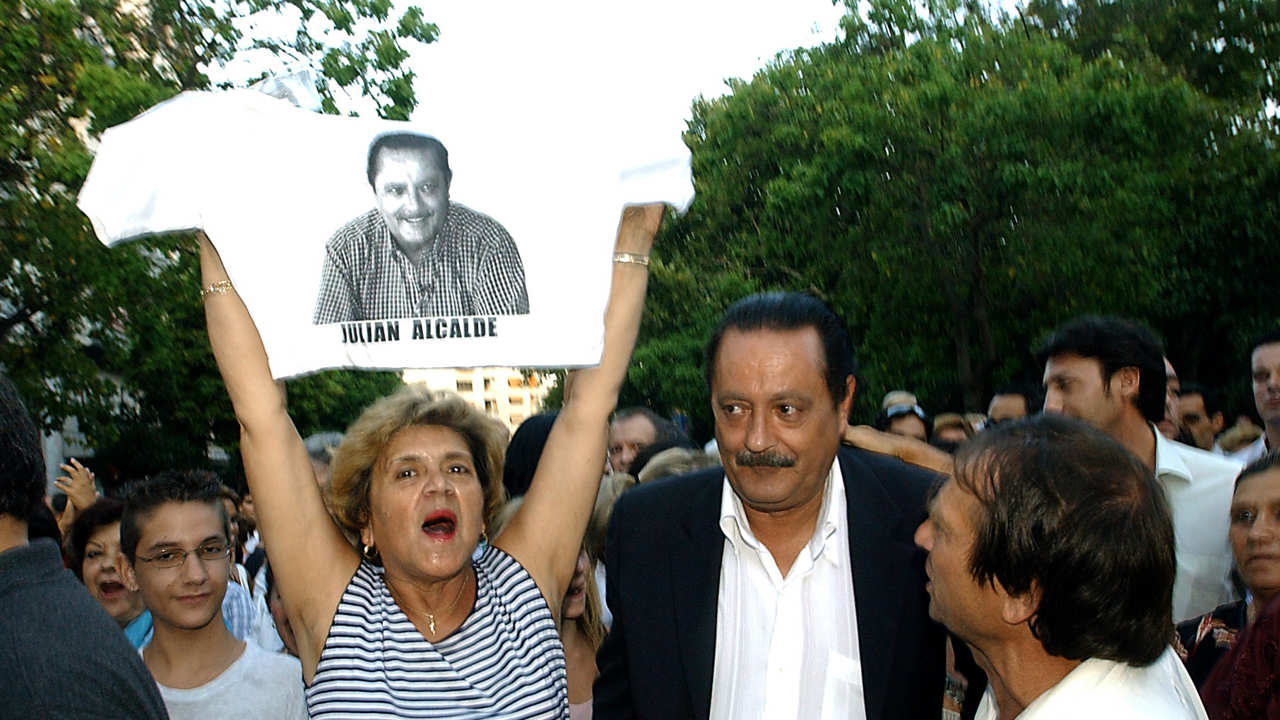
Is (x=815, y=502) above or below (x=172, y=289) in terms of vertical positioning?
below

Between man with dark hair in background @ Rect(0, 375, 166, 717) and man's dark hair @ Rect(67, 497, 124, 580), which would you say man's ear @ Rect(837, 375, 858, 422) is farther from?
man's dark hair @ Rect(67, 497, 124, 580)

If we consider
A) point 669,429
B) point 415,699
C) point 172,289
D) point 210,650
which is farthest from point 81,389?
point 415,699

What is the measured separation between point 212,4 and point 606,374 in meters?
17.5

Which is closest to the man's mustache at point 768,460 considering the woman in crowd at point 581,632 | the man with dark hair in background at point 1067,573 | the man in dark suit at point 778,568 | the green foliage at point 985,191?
the man in dark suit at point 778,568

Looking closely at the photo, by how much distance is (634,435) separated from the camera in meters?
7.13

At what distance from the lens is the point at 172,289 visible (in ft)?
57.7

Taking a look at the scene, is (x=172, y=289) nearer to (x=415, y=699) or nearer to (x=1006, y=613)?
(x=415, y=699)

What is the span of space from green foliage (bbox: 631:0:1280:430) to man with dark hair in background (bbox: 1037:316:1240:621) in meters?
15.6

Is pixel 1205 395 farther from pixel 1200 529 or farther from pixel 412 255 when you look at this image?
pixel 412 255

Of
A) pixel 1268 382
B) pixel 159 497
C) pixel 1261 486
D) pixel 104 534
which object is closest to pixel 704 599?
pixel 1261 486

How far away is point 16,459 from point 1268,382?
5.06 m

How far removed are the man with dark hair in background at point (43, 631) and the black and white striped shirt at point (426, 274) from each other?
36.7 inches

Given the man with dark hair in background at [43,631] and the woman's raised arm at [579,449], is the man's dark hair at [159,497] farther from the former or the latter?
the man with dark hair in background at [43,631]

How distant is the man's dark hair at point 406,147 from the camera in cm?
325
